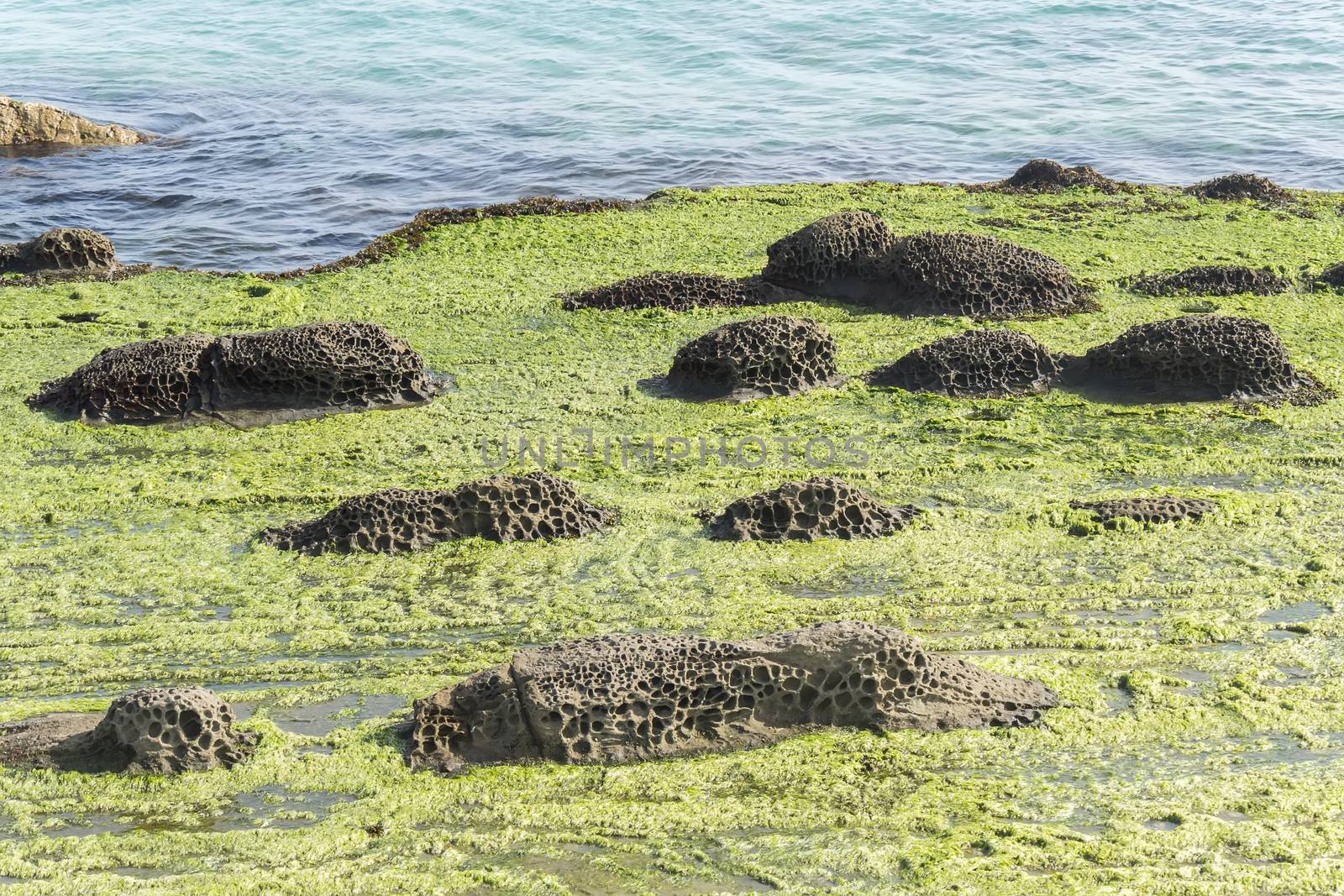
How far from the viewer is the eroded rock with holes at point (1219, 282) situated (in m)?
7.60

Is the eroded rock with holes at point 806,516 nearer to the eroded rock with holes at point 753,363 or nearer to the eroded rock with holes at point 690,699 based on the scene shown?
the eroded rock with holes at point 690,699

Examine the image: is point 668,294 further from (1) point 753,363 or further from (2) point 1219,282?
(2) point 1219,282

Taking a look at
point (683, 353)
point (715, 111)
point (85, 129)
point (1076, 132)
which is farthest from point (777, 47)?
point (683, 353)

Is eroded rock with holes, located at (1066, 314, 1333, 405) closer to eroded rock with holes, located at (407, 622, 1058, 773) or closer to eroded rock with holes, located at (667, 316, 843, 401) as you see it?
eroded rock with holes, located at (667, 316, 843, 401)

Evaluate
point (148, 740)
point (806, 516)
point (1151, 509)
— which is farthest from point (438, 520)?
point (1151, 509)

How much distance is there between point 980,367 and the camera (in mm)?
6320

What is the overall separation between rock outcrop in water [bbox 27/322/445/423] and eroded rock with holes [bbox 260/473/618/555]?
131cm

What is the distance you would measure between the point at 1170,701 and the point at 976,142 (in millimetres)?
10731

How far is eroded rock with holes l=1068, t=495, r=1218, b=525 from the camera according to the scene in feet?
16.3

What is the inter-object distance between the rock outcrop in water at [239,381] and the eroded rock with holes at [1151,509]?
9.65 ft

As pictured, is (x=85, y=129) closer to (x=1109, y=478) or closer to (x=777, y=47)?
(x=777, y=47)

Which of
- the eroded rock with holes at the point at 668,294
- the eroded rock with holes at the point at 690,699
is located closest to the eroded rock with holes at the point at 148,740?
the eroded rock with holes at the point at 690,699

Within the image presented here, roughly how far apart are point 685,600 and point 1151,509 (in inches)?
67.6

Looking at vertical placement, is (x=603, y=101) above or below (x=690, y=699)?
above
